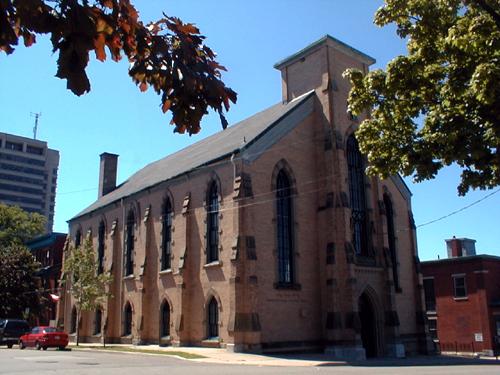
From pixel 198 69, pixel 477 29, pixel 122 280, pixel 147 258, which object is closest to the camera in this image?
pixel 198 69

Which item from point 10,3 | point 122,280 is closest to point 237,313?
point 122,280

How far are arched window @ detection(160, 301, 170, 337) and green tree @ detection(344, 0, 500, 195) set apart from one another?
2398 centimetres

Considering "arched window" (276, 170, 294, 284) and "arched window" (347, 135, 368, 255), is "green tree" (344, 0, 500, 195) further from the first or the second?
"arched window" (347, 135, 368, 255)

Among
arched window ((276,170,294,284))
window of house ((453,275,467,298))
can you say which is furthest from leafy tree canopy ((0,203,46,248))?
window of house ((453,275,467,298))

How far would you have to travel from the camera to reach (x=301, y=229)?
103 feet

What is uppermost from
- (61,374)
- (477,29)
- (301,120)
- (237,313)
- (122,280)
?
(301,120)

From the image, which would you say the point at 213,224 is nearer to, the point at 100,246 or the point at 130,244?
the point at 130,244

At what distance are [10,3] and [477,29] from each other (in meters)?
9.81

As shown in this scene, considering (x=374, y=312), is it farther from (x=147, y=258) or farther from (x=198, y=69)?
(x=198, y=69)

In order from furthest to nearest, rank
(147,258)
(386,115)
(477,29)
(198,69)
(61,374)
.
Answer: (147,258) → (61,374) → (386,115) → (477,29) → (198,69)

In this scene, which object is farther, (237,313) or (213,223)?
(213,223)

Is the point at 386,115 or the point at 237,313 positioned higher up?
the point at 386,115

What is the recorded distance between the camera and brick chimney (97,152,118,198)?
5153 centimetres

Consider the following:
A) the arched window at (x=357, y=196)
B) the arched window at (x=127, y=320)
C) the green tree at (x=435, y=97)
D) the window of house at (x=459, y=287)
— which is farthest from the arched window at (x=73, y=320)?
the green tree at (x=435, y=97)
